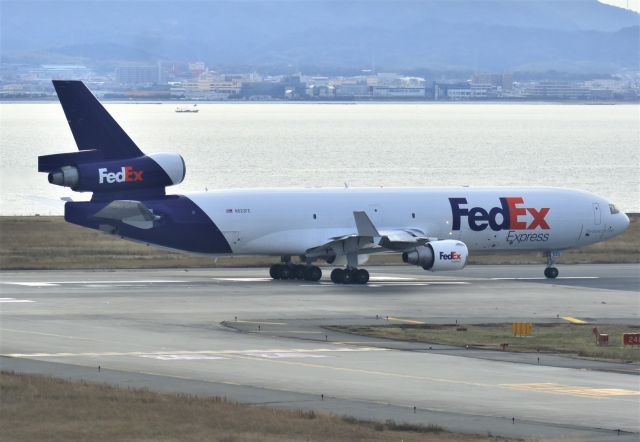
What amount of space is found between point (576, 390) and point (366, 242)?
30.8 m

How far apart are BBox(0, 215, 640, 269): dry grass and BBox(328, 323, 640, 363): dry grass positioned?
27.0 m

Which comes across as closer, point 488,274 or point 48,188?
point 488,274

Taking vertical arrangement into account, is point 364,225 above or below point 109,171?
below

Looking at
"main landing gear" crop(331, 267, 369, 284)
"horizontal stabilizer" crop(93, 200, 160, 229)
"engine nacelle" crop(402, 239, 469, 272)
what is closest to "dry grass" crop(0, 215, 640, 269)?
"horizontal stabilizer" crop(93, 200, 160, 229)

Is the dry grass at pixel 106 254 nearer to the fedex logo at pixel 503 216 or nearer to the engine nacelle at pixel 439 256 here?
the fedex logo at pixel 503 216

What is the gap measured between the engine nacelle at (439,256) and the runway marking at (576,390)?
28100mm

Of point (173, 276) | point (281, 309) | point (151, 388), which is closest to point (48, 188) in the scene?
point (173, 276)

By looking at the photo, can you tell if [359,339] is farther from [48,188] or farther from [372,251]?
[48,188]

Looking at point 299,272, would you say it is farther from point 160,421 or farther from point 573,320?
point 160,421

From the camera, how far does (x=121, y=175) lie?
199ft

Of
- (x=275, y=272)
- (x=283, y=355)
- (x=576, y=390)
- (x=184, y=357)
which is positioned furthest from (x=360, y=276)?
(x=576, y=390)

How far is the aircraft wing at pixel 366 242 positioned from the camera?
62250 mm

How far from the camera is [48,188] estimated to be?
519 feet

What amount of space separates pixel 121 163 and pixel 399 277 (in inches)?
577
